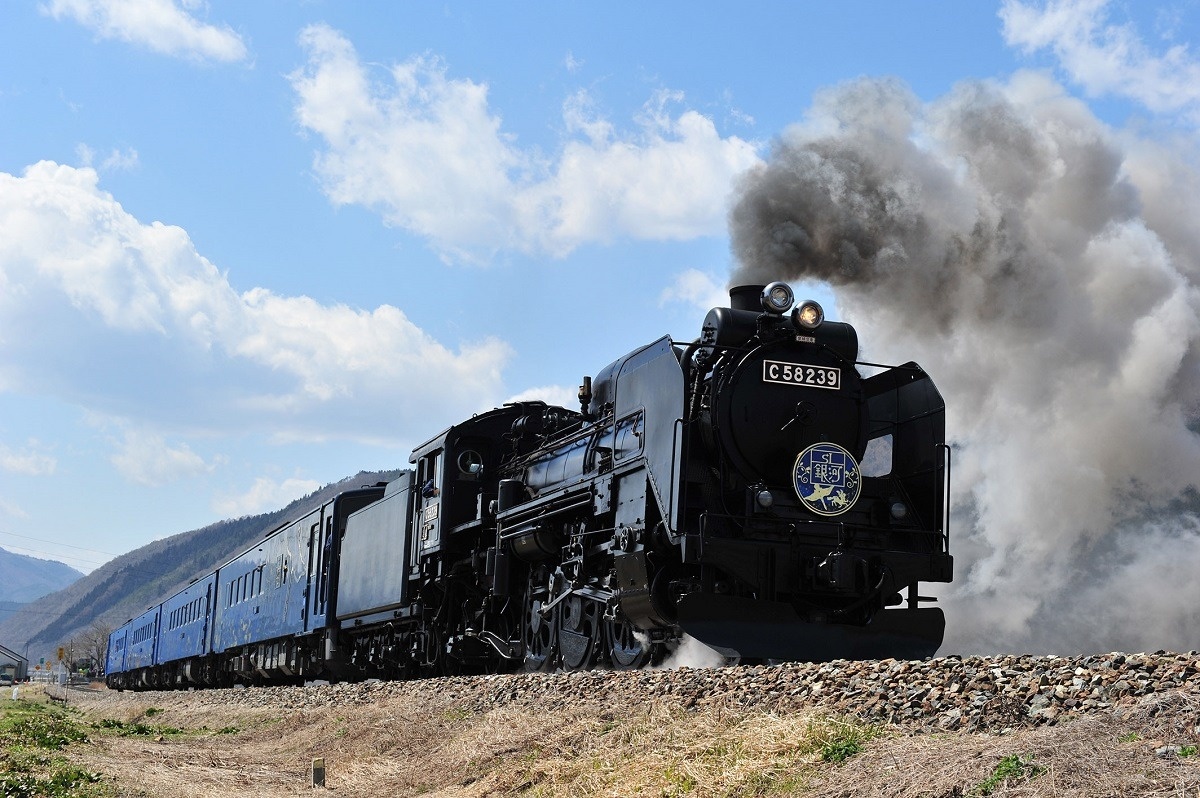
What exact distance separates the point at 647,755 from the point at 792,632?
11.9 ft

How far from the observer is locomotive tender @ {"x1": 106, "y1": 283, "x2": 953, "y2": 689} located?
33.9ft

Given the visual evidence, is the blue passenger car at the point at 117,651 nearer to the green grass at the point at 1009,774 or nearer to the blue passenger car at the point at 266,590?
the blue passenger car at the point at 266,590

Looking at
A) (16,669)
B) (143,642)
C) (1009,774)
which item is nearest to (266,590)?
(143,642)

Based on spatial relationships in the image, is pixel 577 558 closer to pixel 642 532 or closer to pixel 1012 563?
pixel 642 532

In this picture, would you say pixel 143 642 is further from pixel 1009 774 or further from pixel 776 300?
pixel 1009 774

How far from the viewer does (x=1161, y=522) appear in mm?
20250

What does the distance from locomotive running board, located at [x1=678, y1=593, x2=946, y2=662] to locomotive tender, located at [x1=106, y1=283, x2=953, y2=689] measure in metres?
0.01

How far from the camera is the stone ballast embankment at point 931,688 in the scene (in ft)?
18.6

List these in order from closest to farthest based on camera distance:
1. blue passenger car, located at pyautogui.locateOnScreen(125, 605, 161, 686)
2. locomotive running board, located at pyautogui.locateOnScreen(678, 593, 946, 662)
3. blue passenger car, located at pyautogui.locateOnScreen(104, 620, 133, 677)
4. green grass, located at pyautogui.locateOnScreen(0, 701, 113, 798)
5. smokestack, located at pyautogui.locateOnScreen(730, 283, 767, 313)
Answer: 1. green grass, located at pyautogui.locateOnScreen(0, 701, 113, 798)
2. locomotive running board, located at pyautogui.locateOnScreen(678, 593, 946, 662)
3. smokestack, located at pyautogui.locateOnScreen(730, 283, 767, 313)
4. blue passenger car, located at pyautogui.locateOnScreen(125, 605, 161, 686)
5. blue passenger car, located at pyautogui.locateOnScreen(104, 620, 133, 677)

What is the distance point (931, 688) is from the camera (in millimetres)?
6316

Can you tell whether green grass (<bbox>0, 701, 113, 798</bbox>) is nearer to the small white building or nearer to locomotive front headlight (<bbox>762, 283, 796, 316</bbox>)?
locomotive front headlight (<bbox>762, 283, 796, 316</bbox>)

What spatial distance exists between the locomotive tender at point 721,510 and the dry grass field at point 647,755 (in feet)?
5.70

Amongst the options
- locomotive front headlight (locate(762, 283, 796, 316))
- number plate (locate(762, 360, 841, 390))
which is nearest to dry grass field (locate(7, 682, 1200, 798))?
number plate (locate(762, 360, 841, 390))

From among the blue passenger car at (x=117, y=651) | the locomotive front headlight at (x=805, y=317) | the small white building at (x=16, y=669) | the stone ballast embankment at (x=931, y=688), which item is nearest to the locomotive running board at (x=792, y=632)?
the stone ballast embankment at (x=931, y=688)
